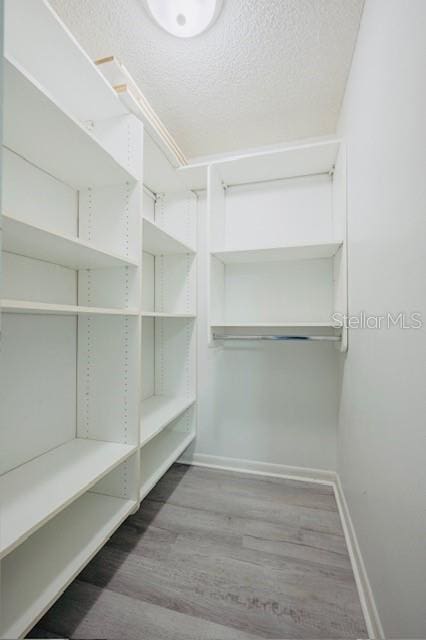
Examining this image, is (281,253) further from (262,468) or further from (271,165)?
(262,468)

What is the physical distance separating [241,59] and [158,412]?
2029mm

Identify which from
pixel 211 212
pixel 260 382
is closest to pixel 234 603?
pixel 260 382

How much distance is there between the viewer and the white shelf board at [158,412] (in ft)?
4.82

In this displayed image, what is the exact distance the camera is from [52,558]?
0.99 meters

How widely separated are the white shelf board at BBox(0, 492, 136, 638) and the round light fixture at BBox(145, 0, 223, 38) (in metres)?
2.20

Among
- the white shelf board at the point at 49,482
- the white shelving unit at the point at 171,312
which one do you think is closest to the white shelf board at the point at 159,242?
the white shelving unit at the point at 171,312

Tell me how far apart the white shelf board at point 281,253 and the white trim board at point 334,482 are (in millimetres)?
1432

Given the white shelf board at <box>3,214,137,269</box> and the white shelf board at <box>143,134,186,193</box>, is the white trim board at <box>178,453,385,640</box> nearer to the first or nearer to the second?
the white shelf board at <box>3,214,137,269</box>

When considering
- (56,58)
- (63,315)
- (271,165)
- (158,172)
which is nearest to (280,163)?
(271,165)

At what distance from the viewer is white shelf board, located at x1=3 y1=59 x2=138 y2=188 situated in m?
0.83

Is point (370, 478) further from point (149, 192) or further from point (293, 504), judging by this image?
point (149, 192)

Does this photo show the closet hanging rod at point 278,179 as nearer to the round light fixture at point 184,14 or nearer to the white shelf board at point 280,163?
the white shelf board at point 280,163

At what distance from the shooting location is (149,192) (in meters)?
2.08

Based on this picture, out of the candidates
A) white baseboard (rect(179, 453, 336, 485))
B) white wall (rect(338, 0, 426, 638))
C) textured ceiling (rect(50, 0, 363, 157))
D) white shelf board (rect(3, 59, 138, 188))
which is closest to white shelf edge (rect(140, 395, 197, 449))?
white baseboard (rect(179, 453, 336, 485))
